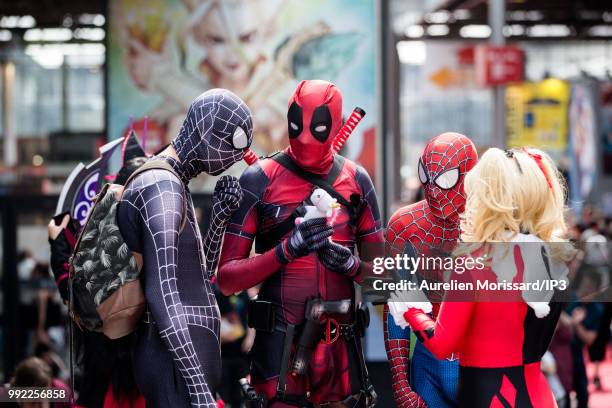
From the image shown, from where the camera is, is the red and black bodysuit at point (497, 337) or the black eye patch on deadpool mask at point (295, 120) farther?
the black eye patch on deadpool mask at point (295, 120)

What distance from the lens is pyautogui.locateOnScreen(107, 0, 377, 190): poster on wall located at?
690 cm

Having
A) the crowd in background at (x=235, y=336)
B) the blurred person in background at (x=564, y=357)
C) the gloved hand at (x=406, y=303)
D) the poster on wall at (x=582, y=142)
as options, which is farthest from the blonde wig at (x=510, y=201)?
the poster on wall at (x=582, y=142)

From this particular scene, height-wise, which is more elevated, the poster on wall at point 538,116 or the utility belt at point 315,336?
the poster on wall at point 538,116

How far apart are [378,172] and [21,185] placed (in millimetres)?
5844

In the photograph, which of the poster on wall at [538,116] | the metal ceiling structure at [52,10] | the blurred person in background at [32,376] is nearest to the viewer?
the blurred person in background at [32,376]

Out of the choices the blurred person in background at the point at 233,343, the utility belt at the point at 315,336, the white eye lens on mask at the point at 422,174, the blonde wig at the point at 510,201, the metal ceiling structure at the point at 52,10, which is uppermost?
the metal ceiling structure at the point at 52,10

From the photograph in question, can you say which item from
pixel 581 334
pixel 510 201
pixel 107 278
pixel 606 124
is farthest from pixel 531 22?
pixel 107 278

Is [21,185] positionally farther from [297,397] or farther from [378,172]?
[297,397]

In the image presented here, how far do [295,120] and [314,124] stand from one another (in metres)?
0.08

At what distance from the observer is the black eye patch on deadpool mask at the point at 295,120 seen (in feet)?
11.5

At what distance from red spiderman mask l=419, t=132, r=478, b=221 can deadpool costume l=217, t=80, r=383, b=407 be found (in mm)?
255

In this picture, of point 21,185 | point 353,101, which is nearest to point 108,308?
point 353,101

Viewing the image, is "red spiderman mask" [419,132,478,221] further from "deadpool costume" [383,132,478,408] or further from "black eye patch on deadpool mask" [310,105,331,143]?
"black eye patch on deadpool mask" [310,105,331,143]

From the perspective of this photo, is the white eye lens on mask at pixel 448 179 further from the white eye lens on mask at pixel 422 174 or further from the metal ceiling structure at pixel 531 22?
the metal ceiling structure at pixel 531 22
